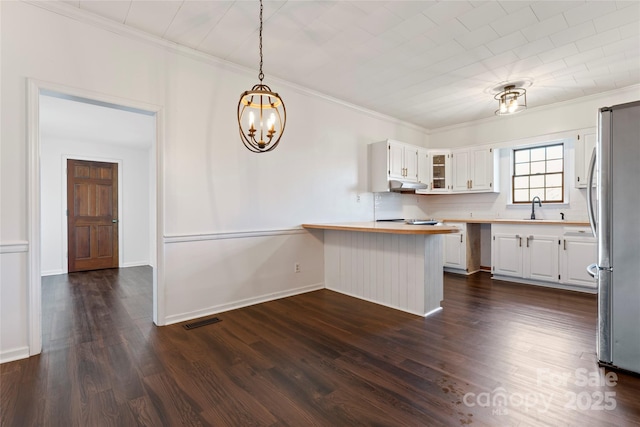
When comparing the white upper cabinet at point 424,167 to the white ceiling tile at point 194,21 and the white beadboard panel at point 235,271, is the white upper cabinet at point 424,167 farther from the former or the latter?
the white ceiling tile at point 194,21

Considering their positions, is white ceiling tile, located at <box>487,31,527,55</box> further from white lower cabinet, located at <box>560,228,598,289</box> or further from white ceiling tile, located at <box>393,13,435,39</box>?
white lower cabinet, located at <box>560,228,598,289</box>

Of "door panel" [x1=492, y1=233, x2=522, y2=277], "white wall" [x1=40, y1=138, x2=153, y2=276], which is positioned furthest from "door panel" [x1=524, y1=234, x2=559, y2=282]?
"white wall" [x1=40, y1=138, x2=153, y2=276]

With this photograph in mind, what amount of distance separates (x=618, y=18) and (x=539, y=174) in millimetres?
2823

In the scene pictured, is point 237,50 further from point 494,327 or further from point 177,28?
point 494,327

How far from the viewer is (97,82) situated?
2.62 m

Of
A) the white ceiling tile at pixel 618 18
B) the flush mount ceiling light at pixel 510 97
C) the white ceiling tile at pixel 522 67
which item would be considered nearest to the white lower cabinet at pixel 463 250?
the flush mount ceiling light at pixel 510 97

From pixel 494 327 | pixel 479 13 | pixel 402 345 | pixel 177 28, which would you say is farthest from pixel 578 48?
pixel 177 28

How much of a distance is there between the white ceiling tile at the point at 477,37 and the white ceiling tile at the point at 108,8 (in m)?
2.94

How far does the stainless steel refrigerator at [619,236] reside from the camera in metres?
2.04

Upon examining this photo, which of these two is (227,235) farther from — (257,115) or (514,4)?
(514,4)

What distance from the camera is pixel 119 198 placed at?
20.3 feet

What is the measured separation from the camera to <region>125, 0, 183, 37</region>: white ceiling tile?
244 centimetres

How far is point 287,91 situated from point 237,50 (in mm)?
901

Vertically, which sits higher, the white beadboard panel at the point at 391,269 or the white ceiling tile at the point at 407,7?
the white ceiling tile at the point at 407,7
